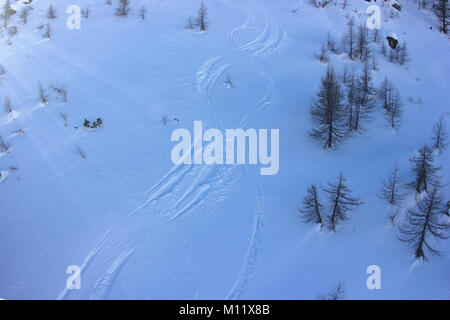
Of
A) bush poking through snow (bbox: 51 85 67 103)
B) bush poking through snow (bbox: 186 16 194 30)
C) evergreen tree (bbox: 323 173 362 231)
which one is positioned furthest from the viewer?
bush poking through snow (bbox: 186 16 194 30)

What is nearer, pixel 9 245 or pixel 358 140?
pixel 9 245

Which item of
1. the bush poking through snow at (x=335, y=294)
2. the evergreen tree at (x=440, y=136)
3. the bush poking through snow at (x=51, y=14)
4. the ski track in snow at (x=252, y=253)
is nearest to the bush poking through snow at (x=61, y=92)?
the bush poking through snow at (x=51, y=14)

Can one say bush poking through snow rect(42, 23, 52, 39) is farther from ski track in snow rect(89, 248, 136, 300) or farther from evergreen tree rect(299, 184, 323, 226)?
evergreen tree rect(299, 184, 323, 226)

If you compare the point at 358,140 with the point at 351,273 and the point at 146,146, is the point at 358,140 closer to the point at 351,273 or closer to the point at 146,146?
the point at 351,273

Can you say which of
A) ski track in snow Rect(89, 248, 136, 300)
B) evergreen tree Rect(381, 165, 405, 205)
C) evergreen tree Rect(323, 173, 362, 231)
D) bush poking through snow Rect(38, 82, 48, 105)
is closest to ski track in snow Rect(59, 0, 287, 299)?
ski track in snow Rect(89, 248, 136, 300)

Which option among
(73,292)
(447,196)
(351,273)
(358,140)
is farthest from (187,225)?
(447,196)

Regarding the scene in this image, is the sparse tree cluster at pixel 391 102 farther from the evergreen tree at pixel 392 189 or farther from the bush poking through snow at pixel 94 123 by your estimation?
the bush poking through snow at pixel 94 123
